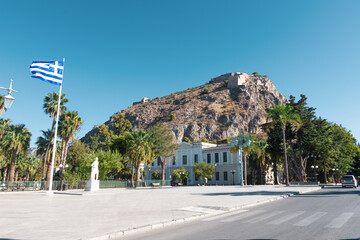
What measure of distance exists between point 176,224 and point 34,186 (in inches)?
1246

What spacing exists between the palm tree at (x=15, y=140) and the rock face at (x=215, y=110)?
74.4 m

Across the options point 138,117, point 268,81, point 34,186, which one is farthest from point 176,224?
point 268,81

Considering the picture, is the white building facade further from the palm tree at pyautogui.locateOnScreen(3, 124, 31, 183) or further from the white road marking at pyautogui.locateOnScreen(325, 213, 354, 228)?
the white road marking at pyautogui.locateOnScreen(325, 213, 354, 228)

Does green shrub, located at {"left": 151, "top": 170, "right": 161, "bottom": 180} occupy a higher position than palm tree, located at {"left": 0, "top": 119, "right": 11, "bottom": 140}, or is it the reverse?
palm tree, located at {"left": 0, "top": 119, "right": 11, "bottom": 140}

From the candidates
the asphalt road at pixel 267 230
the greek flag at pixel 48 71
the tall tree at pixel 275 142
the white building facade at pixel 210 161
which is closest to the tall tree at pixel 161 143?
the white building facade at pixel 210 161

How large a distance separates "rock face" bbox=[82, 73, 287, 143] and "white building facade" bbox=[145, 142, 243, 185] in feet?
136

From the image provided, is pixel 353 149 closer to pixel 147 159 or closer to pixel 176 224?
pixel 147 159

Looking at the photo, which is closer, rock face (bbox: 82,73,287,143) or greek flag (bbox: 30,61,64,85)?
greek flag (bbox: 30,61,64,85)

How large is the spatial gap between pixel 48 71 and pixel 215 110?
107 metres

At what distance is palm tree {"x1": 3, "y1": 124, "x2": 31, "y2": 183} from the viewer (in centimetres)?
3331

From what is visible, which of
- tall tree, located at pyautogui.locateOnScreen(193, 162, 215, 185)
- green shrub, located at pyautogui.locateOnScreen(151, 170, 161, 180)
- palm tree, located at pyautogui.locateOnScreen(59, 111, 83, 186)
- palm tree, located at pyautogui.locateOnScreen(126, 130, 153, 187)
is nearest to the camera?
palm tree, located at pyautogui.locateOnScreen(59, 111, 83, 186)

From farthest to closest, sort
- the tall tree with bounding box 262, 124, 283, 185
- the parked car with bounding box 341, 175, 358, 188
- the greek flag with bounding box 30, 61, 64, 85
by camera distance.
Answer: the tall tree with bounding box 262, 124, 283, 185
the parked car with bounding box 341, 175, 358, 188
the greek flag with bounding box 30, 61, 64, 85

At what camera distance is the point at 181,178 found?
195 feet

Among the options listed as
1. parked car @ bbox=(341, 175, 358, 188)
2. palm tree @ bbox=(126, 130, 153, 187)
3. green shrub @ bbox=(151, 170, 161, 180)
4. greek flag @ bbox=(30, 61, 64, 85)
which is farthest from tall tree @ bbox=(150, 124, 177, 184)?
greek flag @ bbox=(30, 61, 64, 85)
